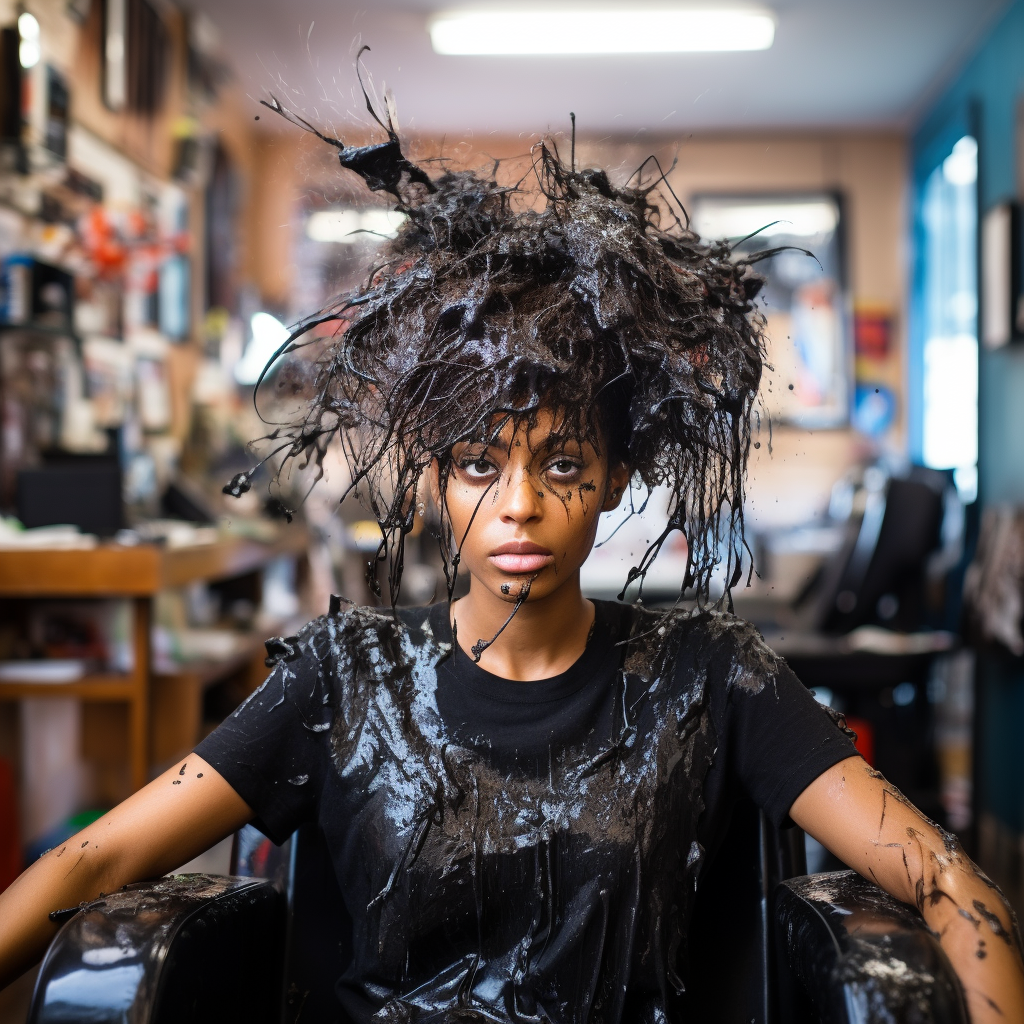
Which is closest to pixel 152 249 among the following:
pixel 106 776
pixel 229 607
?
pixel 229 607

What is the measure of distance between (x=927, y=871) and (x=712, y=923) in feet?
1.01

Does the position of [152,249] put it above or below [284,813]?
above

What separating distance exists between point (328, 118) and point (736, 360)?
0.50 meters

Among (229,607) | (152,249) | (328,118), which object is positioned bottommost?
(229,607)

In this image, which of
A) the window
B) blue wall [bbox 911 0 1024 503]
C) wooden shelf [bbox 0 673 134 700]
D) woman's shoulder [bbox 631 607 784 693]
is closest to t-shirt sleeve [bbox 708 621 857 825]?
woman's shoulder [bbox 631 607 784 693]

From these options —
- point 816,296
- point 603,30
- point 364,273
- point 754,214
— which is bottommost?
point 364,273

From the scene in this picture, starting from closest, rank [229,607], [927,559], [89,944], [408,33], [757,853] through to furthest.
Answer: [89,944]
[757,853]
[927,559]
[229,607]
[408,33]

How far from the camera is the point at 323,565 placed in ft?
16.9

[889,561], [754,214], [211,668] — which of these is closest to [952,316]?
[754,214]

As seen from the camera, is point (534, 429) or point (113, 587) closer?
point (534, 429)

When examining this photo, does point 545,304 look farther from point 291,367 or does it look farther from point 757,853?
point 757,853

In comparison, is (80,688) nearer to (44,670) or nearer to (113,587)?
(44,670)

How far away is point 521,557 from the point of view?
1.07 meters

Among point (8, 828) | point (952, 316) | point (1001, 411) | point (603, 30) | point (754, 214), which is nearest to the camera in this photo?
point (8, 828)
